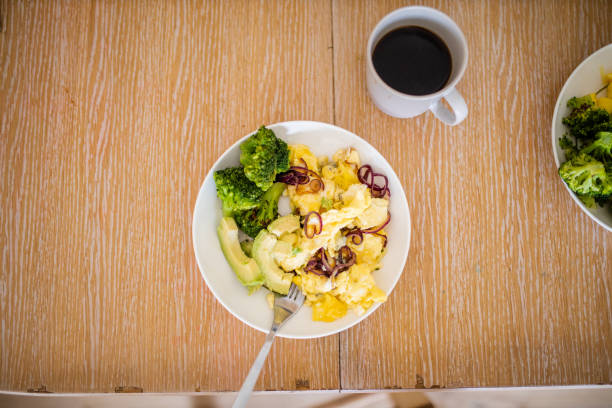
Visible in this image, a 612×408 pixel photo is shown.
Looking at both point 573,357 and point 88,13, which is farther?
point 88,13

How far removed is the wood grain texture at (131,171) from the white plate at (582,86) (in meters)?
0.74

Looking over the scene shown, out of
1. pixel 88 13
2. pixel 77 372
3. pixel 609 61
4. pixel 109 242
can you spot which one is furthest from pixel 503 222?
pixel 88 13

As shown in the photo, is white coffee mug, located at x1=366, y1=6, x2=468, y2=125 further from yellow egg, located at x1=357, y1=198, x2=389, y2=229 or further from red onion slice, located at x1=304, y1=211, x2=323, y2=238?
red onion slice, located at x1=304, y1=211, x2=323, y2=238

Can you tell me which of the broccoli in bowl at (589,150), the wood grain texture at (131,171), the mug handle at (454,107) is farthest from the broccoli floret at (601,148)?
the wood grain texture at (131,171)

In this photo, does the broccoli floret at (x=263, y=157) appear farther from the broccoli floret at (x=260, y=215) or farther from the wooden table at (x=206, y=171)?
the wooden table at (x=206, y=171)

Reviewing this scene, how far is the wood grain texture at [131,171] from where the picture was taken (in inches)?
50.1

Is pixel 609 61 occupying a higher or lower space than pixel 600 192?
higher

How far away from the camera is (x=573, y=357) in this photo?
1.28 metres

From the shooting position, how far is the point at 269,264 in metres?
1.16

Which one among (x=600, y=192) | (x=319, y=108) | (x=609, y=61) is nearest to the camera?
(x=600, y=192)

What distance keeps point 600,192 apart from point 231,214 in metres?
1.12

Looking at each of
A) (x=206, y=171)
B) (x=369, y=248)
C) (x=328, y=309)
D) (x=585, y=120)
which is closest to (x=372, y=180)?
(x=369, y=248)

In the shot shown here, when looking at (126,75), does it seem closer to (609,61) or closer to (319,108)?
(319,108)

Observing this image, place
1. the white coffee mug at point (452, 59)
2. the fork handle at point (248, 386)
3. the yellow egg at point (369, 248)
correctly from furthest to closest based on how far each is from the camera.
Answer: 1. the yellow egg at point (369, 248)
2. the white coffee mug at point (452, 59)
3. the fork handle at point (248, 386)
